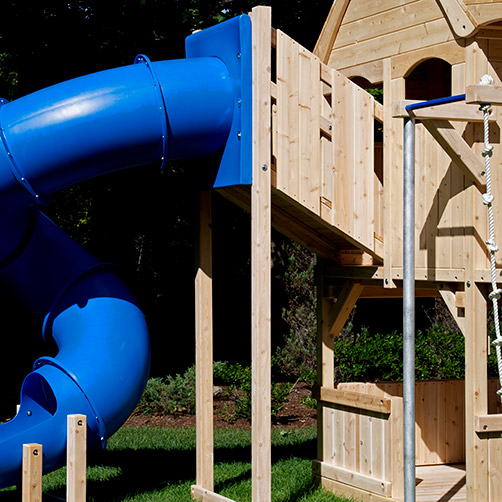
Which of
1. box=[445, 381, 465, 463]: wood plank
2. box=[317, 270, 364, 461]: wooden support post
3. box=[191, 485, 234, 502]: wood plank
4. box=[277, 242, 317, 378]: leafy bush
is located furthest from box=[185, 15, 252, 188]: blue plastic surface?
box=[277, 242, 317, 378]: leafy bush

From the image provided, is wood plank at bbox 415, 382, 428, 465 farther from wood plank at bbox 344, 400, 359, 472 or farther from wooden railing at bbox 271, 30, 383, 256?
wooden railing at bbox 271, 30, 383, 256

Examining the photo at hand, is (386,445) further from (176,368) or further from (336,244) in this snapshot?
(176,368)

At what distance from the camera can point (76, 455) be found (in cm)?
639

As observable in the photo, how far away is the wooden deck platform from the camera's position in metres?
8.16

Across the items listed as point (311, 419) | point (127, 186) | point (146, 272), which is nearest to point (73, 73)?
point (127, 186)

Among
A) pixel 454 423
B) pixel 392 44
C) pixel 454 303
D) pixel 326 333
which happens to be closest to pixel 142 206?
pixel 326 333

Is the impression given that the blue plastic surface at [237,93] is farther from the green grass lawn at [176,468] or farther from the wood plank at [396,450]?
the green grass lawn at [176,468]

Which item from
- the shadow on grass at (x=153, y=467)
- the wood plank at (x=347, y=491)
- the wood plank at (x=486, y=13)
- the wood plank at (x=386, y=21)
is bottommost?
the shadow on grass at (x=153, y=467)

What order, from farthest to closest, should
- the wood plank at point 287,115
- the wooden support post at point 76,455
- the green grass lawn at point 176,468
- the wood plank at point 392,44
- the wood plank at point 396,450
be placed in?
1. the green grass lawn at point 176,468
2. the wood plank at point 396,450
3. the wood plank at point 392,44
4. the wood plank at point 287,115
5. the wooden support post at point 76,455

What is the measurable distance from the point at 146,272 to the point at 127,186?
7.22ft

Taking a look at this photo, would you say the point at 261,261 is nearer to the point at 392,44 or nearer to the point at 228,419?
the point at 392,44

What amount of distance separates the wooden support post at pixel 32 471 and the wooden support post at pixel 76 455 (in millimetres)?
280

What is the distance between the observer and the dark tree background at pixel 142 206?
14.0 metres

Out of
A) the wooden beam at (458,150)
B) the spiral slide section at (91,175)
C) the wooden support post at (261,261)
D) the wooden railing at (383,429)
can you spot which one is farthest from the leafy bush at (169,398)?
the wooden beam at (458,150)
